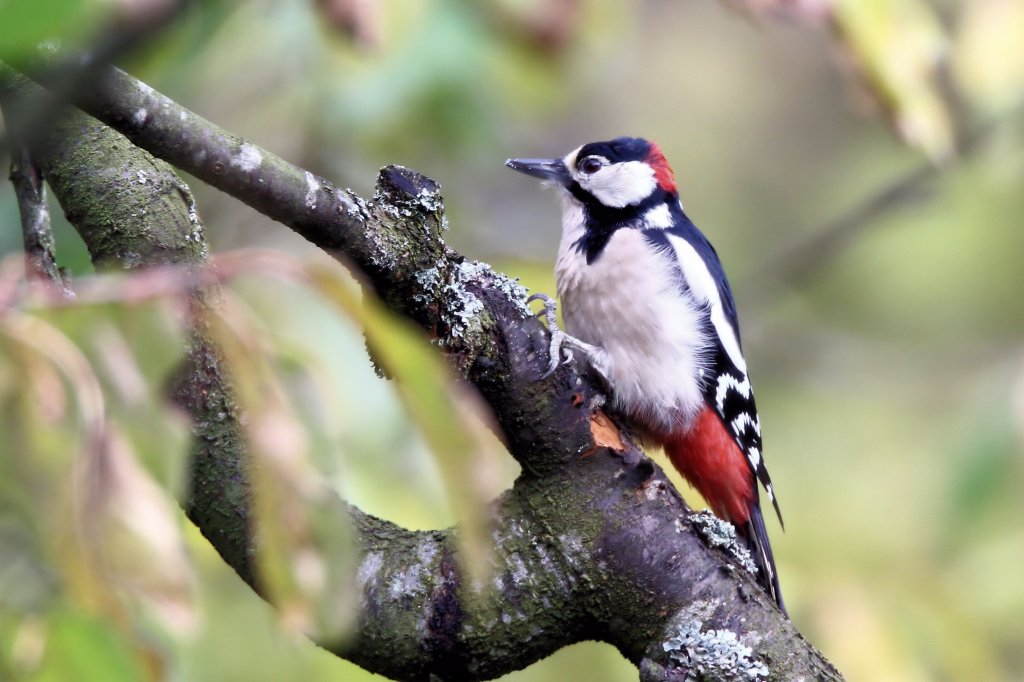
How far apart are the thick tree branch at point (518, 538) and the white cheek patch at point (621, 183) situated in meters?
1.64

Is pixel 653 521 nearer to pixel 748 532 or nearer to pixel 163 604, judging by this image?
pixel 163 604

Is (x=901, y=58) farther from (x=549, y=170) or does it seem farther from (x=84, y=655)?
(x=84, y=655)

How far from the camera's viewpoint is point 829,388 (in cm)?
594

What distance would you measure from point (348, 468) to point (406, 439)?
27 centimetres

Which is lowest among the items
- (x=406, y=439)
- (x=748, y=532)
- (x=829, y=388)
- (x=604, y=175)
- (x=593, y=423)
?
(x=593, y=423)

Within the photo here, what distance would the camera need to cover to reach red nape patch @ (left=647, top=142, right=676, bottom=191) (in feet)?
12.3

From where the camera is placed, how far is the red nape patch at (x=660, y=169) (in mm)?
3760

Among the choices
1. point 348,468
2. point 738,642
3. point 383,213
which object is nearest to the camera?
point 383,213

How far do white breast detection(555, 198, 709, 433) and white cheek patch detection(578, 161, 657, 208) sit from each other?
368 mm

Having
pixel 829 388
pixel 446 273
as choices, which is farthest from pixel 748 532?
pixel 829 388

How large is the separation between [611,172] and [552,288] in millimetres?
620

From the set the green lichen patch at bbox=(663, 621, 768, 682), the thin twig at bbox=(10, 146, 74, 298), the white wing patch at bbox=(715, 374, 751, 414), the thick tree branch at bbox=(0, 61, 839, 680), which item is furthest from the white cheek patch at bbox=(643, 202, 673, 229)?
the thin twig at bbox=(10, 146, 74, 298)

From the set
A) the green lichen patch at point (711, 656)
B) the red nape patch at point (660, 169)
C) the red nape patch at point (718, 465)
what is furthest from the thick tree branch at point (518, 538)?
the red nape patch at point (660, 169)

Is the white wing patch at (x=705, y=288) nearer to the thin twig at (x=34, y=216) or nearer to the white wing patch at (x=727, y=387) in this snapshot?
the white wing patch at (x=727, y=387)
